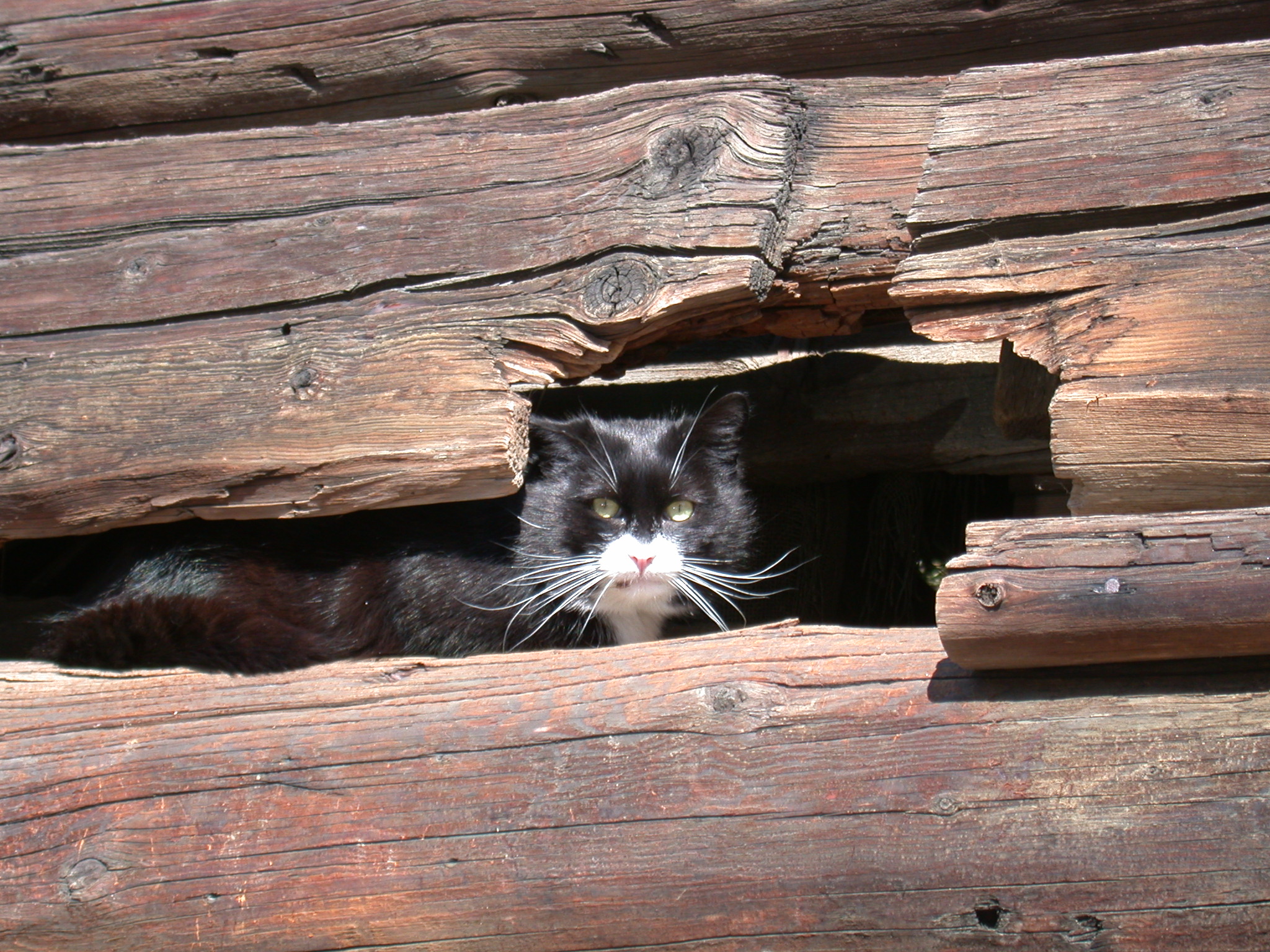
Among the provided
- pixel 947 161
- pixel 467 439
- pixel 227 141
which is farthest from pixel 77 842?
pixel 947 161

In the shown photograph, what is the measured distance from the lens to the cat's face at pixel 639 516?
2.82 m

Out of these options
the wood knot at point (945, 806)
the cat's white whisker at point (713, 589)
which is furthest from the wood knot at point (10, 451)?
the wood knot at point (945, 806)

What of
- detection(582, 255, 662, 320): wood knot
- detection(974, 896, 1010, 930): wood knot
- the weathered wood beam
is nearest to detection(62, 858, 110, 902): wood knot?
detection(582, 255, 662, 320): wood knot

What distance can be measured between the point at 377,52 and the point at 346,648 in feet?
4.64

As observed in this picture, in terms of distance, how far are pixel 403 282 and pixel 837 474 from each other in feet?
5.15

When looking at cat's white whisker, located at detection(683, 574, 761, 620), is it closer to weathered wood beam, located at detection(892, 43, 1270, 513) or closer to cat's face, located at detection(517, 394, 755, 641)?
cat's face, located at detection(517, 394, 755, 641)

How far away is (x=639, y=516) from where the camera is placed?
9.58 feet

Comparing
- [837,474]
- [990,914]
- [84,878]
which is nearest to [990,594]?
[990,914]

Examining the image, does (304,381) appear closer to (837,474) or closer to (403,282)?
(403,282)

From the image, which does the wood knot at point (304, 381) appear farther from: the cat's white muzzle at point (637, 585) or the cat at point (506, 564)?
the cat's white muzzle at point (637, 585)

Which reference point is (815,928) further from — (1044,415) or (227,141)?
(227,141)

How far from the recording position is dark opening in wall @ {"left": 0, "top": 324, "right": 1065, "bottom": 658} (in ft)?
10.6

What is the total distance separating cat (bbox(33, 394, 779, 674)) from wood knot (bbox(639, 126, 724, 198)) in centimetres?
77

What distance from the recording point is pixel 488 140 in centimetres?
245
